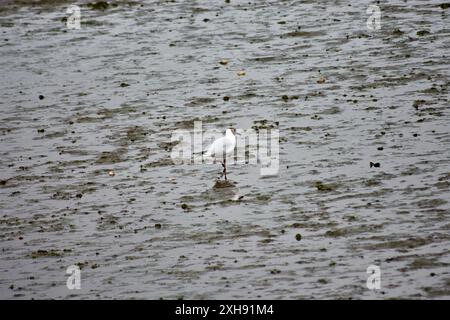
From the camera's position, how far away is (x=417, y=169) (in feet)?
53.4

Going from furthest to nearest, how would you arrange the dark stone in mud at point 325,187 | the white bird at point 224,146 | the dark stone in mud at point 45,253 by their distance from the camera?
the white bird at point 224,146
the dark stone in mud at point 325,187
the dark stone in mud at point 45,253

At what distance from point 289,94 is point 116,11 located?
34.7 ft

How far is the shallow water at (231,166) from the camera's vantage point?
1331cm

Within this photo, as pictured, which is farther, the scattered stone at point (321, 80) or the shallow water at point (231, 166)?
the scattered stone at point (321, 80)

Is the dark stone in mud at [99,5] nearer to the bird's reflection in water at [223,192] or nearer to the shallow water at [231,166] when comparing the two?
the shallow water at [231,166]

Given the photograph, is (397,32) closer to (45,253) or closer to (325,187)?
(325,187)

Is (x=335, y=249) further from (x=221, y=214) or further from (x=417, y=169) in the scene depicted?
(x=417, y=169)

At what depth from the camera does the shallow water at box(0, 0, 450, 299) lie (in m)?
13.3

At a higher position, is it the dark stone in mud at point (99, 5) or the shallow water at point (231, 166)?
the dark stone in mud at point (99, 5)

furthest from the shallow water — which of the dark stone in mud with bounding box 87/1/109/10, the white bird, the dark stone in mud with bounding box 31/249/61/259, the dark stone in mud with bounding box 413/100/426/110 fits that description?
the dark stone in mud with bounding box 87/1/109/10

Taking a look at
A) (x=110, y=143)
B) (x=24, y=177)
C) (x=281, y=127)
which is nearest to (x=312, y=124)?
(x=281, y=127)

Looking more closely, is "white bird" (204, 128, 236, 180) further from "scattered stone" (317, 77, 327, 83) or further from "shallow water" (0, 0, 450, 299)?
"scattered stone" (317, 77, 327, 83)

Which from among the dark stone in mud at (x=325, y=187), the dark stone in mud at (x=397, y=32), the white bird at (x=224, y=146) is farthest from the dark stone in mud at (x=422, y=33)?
the dark stone in mud at (x=325, y=187)

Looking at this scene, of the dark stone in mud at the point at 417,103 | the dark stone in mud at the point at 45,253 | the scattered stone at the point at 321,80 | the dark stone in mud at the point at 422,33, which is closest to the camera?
the dark stone in mud at the point at 45,253
